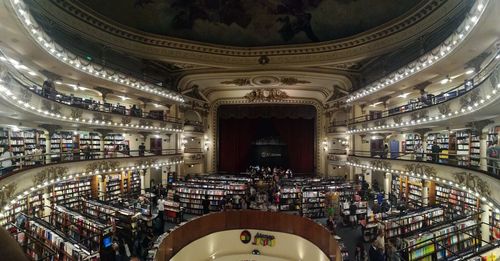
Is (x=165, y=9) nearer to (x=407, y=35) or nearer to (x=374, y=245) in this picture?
(x=407, y=35)

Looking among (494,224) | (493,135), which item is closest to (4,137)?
(494,224)

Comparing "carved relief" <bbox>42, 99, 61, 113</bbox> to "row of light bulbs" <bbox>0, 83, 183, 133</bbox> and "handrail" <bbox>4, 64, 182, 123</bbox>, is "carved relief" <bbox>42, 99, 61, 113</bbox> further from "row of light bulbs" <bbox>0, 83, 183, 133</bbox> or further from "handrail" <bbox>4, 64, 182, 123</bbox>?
"handrail" <bbox>4, 64, 182, 123</bbox>

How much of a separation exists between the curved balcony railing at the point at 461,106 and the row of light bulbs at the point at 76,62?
10.4 meters

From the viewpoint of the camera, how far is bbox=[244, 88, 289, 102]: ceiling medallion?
20.8m

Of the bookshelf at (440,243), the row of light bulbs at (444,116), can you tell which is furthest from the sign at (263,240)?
the row of light bulbs at (444,116)

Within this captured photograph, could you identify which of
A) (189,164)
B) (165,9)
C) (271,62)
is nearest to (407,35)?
(271,62)

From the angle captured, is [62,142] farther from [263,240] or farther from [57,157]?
[263,240]

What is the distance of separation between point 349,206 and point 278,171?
8.53 metres

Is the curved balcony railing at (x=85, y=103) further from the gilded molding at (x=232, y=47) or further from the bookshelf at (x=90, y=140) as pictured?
the gilded molding at (x=232, y=47)

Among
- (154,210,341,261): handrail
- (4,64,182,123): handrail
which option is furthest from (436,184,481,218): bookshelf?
(4,64,182,123): handrail

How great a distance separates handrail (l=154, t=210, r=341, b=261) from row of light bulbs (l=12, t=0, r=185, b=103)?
23.2 ft

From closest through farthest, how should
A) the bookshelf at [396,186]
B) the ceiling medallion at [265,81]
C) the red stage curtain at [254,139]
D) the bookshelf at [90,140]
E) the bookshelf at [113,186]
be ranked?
the bookshelf at [90,140] < the bookshelf at [113,186] < the bookshelf at [396,186] < the ceiling medallion at [265,81] < the red stage curtain at [254,139]

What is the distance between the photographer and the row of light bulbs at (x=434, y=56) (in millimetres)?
6194

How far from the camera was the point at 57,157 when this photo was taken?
1035 cm
